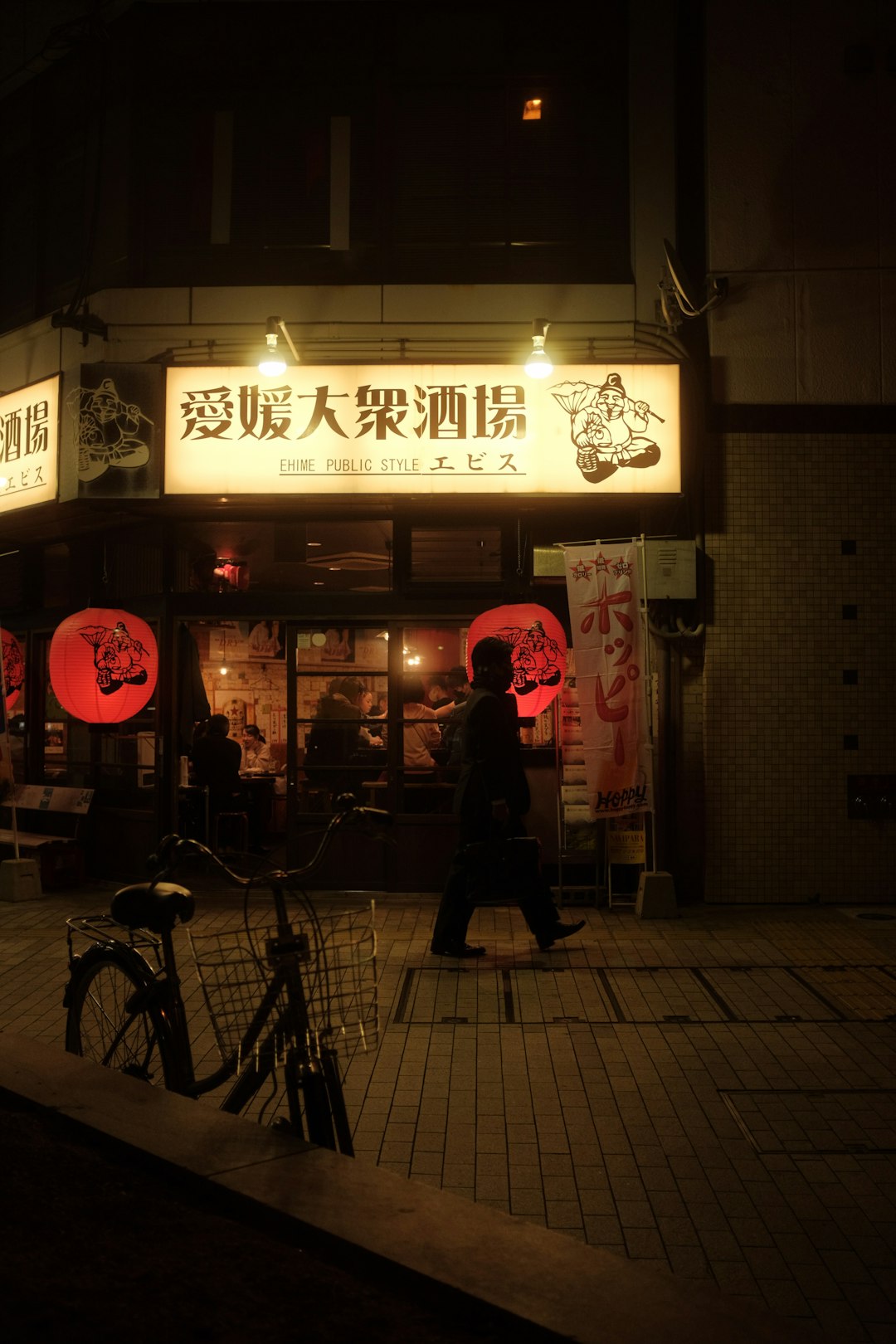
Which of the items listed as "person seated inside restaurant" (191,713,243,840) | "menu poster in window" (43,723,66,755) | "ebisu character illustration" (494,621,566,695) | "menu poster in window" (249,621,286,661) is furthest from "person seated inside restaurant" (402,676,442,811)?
"menu poster in window" (43,723,66,755)

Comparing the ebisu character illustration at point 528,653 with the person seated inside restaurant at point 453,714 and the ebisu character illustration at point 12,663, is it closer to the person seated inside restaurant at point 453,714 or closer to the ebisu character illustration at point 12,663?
the person seated inside restaurant at point 453,714

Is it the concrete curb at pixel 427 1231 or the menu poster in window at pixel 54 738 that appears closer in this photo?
the concrete curb at pixel 427 1231

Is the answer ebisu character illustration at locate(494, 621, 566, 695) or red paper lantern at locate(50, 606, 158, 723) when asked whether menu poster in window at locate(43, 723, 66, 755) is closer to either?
red paper lantern at locate(50, 606, 158, 723)

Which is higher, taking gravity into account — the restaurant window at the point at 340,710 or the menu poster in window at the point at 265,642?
the menu poster in window at the point at 265,642

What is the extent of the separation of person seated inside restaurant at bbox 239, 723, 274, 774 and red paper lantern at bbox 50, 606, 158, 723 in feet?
16.9

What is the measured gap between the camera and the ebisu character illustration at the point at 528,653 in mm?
9055

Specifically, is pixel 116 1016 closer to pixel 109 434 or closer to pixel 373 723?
pixel 373 723

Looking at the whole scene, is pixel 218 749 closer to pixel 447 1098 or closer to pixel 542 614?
pixel 542 614

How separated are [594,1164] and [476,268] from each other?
332 inches

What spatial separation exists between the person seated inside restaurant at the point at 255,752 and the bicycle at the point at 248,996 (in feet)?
32.5

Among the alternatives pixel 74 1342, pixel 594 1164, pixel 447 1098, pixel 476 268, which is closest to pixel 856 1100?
pixel 594 1164

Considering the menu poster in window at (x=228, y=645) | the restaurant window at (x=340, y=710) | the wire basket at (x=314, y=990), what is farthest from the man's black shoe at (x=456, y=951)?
the menu poster in window at (x=228, y=645)

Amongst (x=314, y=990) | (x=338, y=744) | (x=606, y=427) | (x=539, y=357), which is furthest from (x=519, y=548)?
(x=314, y=990)

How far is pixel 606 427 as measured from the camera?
9.60 meters
